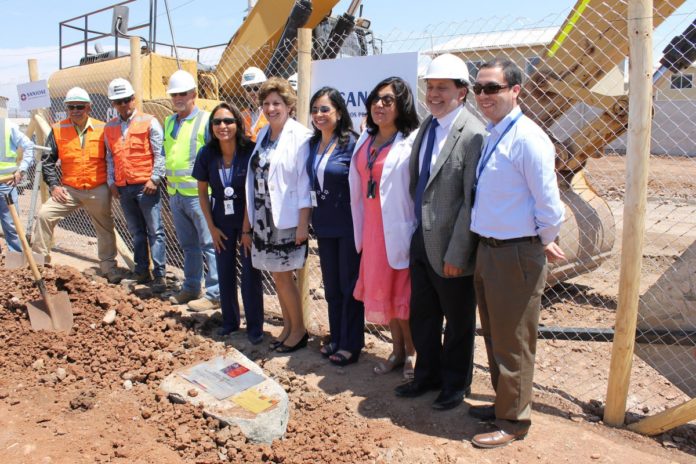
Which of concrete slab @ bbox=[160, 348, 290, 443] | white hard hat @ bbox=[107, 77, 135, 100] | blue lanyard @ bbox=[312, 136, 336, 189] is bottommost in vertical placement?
concrete slab @ bbox=[160, 348, 290, 443]

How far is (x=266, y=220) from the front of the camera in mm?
4375

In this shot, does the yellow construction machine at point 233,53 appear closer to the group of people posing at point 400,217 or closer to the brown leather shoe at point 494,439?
the group of people posing at point 400,217

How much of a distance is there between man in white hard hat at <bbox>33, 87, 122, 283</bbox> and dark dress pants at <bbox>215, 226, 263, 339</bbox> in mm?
2206

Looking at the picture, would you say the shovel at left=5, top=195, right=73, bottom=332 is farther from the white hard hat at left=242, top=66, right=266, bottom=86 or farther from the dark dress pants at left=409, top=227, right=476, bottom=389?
the dark dress pants at left=409, top=227, right=476, bottom=389

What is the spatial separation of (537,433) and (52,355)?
3.59 meters

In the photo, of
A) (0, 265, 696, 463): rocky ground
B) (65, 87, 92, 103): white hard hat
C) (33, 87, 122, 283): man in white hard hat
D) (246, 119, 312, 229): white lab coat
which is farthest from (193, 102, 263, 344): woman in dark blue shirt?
(65, 87, 92, 103): white hard hat

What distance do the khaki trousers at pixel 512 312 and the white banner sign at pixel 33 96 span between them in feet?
22.2

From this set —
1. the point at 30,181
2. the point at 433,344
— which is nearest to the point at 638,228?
the point at 433,344

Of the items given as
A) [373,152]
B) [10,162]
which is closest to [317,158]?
[373,152]

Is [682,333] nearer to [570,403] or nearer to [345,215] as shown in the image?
[570,403]

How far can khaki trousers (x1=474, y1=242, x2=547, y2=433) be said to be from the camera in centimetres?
304

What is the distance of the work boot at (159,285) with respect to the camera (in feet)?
20.2

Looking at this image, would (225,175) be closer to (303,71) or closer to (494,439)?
(303,71)

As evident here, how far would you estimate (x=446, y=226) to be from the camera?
3322 millimetres
